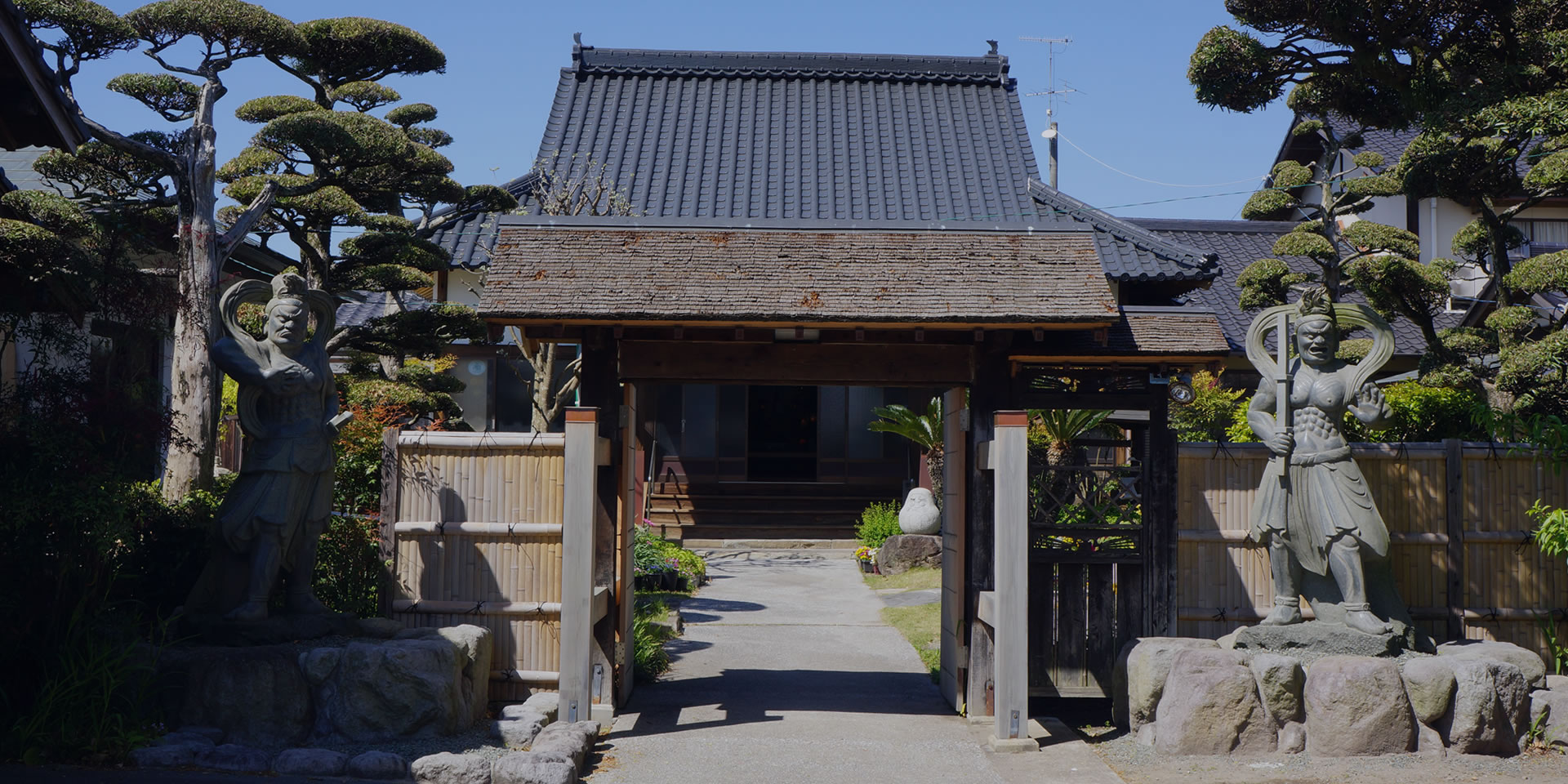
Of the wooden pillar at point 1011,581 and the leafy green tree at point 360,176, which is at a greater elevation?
the leafy green tree at point 360,176

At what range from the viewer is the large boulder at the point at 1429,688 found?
283 inches

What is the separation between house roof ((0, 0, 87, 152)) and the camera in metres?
6.25

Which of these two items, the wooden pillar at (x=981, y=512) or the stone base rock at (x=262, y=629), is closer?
the stone base rock at (x=262, y=629)

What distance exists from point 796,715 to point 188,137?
671 centimetres

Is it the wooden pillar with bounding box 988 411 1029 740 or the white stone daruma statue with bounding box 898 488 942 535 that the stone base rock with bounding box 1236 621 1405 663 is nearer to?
the wooden pillar with bounding box 988 411 1029 740

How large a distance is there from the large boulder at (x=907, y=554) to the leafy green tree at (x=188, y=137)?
32.2 ft

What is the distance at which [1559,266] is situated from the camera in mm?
8531

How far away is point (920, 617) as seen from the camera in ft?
44.0

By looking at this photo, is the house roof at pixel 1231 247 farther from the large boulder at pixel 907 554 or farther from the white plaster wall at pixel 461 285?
the white plaster wall at pixel 461 285

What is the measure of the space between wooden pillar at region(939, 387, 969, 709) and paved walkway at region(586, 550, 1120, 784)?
0.96 ft

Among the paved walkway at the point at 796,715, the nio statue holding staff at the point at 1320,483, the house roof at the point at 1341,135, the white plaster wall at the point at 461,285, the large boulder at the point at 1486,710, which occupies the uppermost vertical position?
the house roof at the point at 1341,135

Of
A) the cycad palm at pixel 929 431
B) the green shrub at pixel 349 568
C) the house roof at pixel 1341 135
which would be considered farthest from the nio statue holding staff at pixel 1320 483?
the house roof at pixel 1341 135

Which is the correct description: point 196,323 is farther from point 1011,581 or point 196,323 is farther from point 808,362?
point 1011,581

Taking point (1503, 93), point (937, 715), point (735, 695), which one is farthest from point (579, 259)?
point (1503, 93)
